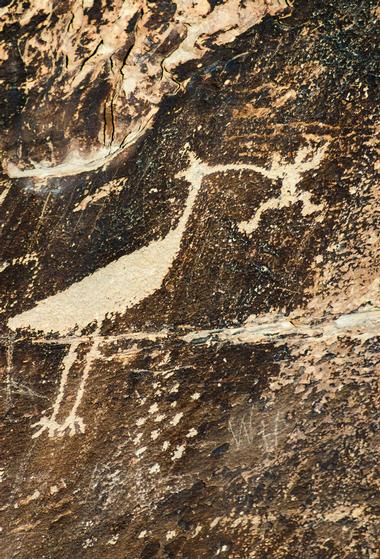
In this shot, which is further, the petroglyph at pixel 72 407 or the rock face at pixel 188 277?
the petroglyph at pixel 72 407

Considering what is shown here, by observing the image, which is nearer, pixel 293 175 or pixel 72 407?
pixel 293 175

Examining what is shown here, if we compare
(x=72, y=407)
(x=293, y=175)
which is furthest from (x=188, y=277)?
(x=72, y=407)

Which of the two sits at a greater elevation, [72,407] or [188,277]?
[188,277]

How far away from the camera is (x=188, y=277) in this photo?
1.76 metres

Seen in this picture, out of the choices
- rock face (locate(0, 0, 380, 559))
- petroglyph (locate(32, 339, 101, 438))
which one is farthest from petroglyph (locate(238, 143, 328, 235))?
petroglyph (locate(32, 339, 101, 438))

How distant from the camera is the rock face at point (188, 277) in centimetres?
169

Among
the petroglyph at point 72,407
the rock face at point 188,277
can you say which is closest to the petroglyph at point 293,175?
the rock face at point 188,277

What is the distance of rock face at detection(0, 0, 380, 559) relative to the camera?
169cm

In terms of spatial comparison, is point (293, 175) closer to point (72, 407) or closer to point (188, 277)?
point (188, 277)

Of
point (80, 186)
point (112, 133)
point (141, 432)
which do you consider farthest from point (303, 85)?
point (141, 432)

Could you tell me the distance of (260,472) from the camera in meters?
1.88

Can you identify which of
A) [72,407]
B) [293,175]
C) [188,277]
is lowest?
[72,407]

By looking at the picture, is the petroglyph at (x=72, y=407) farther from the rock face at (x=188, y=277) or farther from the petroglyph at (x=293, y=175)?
the petroglyph at (x=293, y=175)

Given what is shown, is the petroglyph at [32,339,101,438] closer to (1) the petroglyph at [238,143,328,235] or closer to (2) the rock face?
(2) the rock face
